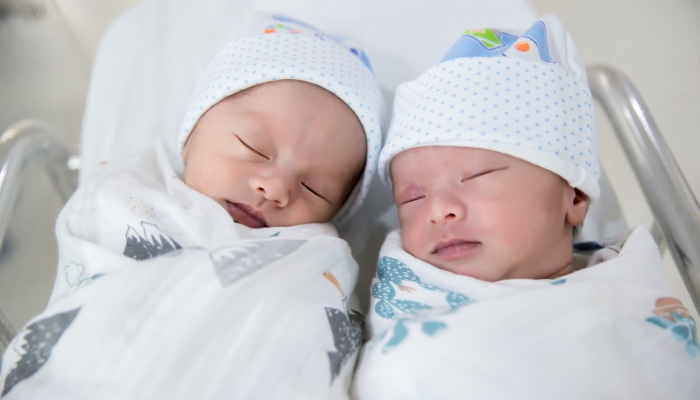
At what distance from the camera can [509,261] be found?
0.76 meters

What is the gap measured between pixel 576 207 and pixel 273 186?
520 mm

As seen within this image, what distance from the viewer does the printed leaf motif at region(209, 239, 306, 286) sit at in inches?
25.1

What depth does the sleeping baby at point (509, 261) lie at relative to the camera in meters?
0.59

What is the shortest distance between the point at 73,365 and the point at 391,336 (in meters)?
0.37

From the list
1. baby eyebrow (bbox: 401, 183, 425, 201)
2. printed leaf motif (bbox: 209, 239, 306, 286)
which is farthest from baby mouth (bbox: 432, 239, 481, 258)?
printed leaf motif (bbox: 209, 239, 306, 286)

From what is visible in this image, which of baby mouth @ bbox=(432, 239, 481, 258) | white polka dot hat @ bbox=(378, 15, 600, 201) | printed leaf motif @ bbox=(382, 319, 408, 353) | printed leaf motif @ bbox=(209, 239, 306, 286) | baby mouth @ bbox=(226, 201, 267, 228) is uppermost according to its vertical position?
white polka dot hat @ bbox=(378, 15, 600, 201)

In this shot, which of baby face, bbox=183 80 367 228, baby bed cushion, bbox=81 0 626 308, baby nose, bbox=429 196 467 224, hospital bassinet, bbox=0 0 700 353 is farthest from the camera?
baby bed cushion, bbox=81 0 626 308

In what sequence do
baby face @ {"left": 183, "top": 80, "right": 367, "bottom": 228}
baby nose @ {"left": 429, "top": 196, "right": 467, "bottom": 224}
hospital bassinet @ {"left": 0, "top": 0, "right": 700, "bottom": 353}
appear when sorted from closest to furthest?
baby nose @ {"left": 429, "top": 196, "right": 467, "bottom": 224}
baby face @ {"left": 183, "top": 80, "right": 367, "bottom": 228}
hospital bassinet @ {"left": 0, "top": 0, "right": 700, "bottom": 353}

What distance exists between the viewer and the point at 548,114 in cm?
80

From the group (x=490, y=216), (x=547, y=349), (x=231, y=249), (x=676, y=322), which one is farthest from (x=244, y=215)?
(x=676, y=322)

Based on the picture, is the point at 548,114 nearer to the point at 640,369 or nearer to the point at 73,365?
the point at 640,369

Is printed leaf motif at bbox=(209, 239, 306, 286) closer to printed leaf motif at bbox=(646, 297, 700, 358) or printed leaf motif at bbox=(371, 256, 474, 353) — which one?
printed leaf motif at bbox=(371, 256, 474, 353)

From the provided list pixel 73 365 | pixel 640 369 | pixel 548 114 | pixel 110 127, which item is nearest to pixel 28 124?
pixel 110 127

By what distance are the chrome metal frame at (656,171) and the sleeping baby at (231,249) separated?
0.49 meters
